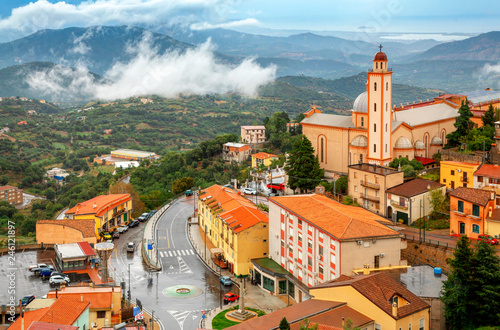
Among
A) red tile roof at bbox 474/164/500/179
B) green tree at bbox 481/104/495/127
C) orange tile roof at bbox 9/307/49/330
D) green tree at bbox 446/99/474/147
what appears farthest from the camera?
green tree at bbox 446/99/474/147

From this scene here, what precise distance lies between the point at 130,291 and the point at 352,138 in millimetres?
27466

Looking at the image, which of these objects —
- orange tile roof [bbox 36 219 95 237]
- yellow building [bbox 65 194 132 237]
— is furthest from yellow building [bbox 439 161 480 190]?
yellow building [bbox 65 194 132 237]

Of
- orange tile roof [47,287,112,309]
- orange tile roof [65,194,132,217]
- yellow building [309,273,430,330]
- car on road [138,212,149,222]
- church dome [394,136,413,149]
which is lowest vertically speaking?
car on road [138,212,149,222]

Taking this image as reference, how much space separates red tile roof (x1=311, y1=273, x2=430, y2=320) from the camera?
30.4 m

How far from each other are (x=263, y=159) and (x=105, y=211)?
94.5ft

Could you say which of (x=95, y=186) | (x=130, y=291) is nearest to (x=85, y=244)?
(x=130, y=291)

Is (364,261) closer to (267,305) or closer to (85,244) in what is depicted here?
(267,305)

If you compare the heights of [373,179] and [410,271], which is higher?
[373,179]

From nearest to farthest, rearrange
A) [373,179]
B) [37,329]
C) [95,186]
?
[37,329] → [373,179] → [95,186]

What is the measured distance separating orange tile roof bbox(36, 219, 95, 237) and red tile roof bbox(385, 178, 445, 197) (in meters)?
25.1

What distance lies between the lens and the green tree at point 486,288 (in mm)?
32594

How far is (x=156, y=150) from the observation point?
154875 mm

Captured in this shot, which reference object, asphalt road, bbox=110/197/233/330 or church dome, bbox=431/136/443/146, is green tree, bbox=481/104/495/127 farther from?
asphalt road, bbox=110/197/233/330

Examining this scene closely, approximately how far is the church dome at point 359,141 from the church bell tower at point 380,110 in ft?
4.79
